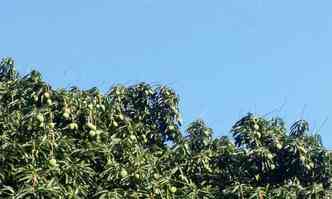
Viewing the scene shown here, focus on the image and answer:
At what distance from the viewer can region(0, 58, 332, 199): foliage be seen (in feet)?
34.8

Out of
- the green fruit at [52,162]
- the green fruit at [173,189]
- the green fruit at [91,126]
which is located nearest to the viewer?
the green fruit at [52,162]

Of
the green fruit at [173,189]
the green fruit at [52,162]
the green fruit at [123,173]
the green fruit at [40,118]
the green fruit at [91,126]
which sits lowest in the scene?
the green fruit at [173,189]

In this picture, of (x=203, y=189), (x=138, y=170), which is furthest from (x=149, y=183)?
(x=203, y=189)

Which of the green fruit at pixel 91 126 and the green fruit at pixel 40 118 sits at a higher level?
the green fruit at pixel 91 126

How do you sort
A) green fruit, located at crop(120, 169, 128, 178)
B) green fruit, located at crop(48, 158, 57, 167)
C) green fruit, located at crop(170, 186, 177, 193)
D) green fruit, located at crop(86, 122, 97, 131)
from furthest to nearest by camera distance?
1. green fruit, located at crop(86, 122, 97, 131)
2. green fruit, located at crop(170, 186, 177, 193)
3. green fruit, located at crop(120, 169, 128, 178)
4. green fruit, located at crop(48, 158, 57, 167)

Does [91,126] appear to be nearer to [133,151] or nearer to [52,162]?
[133,151]

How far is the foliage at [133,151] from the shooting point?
10602 millimetres

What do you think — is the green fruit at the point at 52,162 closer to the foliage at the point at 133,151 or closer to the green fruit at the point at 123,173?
the foliage at the point at 133,151

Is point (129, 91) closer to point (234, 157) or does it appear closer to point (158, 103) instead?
point (158, 103)

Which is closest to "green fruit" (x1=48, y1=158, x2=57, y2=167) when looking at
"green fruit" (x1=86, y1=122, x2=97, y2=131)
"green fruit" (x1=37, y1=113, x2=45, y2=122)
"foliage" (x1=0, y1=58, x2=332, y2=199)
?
"foliage" (x1=0, y1=58, x2=332, y2=199)

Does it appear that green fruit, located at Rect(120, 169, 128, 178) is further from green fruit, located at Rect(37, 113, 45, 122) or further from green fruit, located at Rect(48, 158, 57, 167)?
green fruit, located at Rect(37, 113, 45, 122)

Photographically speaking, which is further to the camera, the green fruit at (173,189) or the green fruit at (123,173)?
the green fruit at (173,189)

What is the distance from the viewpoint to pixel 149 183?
11.0 m

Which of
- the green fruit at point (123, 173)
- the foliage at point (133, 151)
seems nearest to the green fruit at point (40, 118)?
the foliage at point (133, 151)
